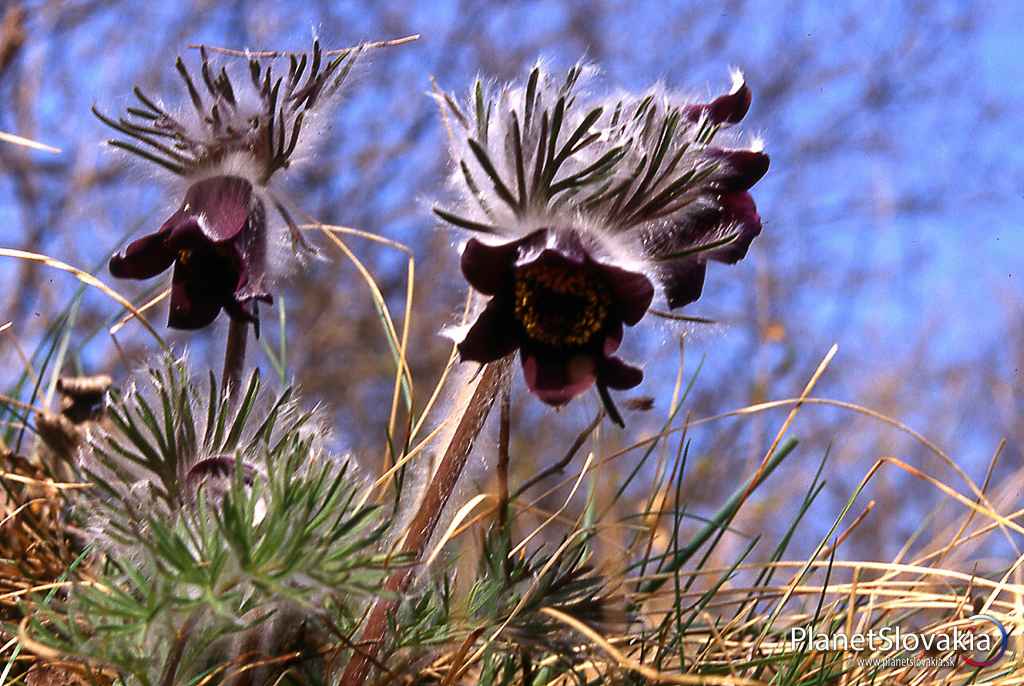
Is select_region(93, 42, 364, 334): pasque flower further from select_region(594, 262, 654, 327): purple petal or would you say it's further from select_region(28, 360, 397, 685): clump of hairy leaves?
select_region(594, 262, 654, 327): purple petal

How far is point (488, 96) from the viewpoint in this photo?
28.6 inches

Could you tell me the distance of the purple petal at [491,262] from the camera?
2.15ft

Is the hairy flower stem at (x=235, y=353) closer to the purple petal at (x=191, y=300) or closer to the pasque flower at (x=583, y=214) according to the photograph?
the purple petal at (x=191, y=300)

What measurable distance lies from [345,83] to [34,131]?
4.75 m

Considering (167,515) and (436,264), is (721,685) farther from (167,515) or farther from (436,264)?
(436,264)

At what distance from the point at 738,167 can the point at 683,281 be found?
0.31ft

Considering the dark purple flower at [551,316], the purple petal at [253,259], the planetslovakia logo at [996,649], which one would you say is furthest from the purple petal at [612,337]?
the planetslovakia logo at [996,649]

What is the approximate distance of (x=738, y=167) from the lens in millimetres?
721

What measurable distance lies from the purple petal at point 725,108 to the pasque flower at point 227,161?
0.89 feet

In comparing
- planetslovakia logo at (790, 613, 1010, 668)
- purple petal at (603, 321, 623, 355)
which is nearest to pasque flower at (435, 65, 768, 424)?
purple petal at (603, 321, 623, 355)

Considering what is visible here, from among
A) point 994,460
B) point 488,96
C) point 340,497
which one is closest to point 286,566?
point 340,497

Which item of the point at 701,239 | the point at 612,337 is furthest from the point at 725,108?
the point at 612,337

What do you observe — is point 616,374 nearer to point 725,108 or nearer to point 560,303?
point 560,303

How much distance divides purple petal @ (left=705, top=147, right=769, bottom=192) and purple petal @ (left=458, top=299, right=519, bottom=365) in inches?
7.2
